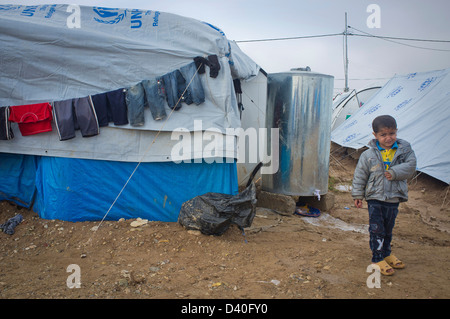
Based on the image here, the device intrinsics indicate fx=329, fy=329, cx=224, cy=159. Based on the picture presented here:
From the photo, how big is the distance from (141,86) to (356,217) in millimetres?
4075

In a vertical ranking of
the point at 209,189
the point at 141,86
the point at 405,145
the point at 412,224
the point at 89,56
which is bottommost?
the point at 412,224

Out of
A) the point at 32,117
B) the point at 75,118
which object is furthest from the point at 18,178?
the point at 75,118

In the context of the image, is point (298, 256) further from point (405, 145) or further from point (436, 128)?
point (436, 128)

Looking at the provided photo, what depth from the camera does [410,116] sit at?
8.50 m

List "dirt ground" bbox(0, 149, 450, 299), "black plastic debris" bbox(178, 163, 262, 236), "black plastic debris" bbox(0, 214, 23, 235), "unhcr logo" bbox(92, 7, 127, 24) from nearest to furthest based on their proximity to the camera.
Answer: "dirt ground" bbox(0, 149, 450, 299) < "black plastic debris" bbox(178, 163, 262, 236) < "black plastic debris" bbox(0, 214, 23, 235) < "unhcr logo" bbox(92, 7, 127, 24)

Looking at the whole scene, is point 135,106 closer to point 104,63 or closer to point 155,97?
point 155,97

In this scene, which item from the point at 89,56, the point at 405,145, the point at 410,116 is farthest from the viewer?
the point at 410,116

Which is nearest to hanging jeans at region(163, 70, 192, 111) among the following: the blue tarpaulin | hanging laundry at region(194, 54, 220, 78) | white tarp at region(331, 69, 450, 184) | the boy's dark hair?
hanging laundry at region(194, 54, 220, 78)

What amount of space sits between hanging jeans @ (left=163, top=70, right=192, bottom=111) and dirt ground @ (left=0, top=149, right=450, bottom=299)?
63.6 inches

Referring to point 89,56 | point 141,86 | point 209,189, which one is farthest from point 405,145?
point 89,56

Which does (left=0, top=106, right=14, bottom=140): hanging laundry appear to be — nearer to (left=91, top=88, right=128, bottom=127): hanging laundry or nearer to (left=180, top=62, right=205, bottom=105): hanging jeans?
(left=91, top=88, right=128, bottom=127): hanging laundry

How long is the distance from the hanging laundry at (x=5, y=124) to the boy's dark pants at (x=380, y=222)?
4.32m

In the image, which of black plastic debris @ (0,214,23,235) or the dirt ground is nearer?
the dirt ground

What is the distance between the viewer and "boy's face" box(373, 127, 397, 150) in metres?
3.07
